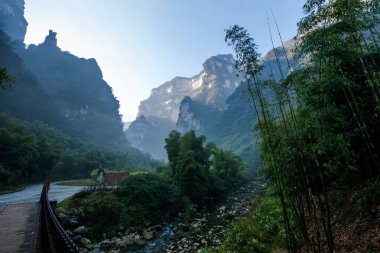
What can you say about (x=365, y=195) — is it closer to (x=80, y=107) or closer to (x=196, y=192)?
(x=196, y=192)

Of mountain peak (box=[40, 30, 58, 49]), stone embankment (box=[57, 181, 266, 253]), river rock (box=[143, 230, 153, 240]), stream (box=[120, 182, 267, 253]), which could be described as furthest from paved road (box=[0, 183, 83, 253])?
mountain peak (box=[40, 30, 58, 49])

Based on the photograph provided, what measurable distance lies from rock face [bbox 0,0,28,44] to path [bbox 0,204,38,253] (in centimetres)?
10308

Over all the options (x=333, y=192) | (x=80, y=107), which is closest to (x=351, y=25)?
(x=333, y=192)

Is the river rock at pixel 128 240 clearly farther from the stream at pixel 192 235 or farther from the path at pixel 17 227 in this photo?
the path at pixel 17 227

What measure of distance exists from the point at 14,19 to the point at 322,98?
403ft

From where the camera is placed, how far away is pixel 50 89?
91062mm

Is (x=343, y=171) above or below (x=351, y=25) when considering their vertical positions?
below

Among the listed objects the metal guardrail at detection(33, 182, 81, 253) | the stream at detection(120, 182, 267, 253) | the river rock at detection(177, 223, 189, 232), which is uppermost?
the metal guardrail at detection(33, 182, 81, 253)

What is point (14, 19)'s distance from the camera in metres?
100

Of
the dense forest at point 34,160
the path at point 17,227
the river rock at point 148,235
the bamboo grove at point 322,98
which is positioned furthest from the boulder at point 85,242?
the dense forest at point 34,160

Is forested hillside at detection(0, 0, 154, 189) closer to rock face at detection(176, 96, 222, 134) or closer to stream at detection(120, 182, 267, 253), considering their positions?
stream at detection(120, 182, 267, 253)

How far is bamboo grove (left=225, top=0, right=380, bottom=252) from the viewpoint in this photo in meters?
5.48

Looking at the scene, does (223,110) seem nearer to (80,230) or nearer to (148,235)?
(148,235)

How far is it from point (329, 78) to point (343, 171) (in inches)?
157
